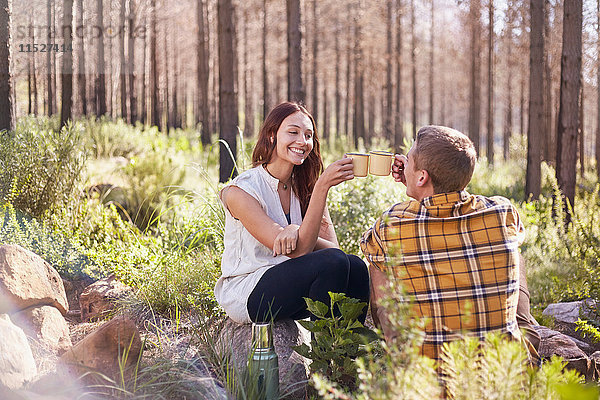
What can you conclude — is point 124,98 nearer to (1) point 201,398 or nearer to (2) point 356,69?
(2) point 356,69

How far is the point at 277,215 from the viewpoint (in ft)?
10.6

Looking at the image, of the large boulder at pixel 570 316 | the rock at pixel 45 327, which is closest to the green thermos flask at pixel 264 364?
the rock at pixel 45 327

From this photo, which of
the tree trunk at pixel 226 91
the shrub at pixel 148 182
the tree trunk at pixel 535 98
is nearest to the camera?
the shrub at pixel 148 182

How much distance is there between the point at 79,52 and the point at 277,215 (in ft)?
48.6

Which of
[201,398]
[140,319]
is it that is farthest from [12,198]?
[201,398]

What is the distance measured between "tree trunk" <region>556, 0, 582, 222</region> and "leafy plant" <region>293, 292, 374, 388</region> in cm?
541

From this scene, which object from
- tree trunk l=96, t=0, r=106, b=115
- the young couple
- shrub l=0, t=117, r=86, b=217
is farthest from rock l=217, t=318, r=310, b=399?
tree trunk l=96, t=0, r=106, b=115

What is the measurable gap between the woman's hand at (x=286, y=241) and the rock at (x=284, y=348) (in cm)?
47

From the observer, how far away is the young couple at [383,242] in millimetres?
2234

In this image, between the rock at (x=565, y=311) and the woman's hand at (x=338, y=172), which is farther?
the rock at (x=565, y=311)

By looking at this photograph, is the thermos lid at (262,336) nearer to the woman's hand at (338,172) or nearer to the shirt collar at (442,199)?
the woman's hand at (338,172)

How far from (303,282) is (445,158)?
1017mm

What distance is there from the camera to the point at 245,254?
10.3 ft

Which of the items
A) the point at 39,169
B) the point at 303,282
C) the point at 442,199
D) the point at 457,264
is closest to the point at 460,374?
the point at 457,264
